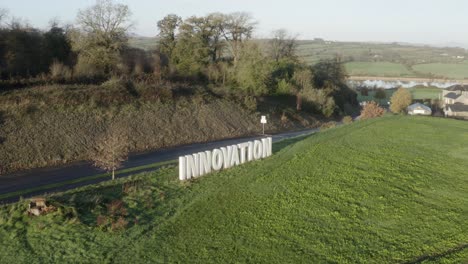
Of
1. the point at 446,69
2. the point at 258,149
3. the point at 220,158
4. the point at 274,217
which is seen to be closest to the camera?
the point at 274,217

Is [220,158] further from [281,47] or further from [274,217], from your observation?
[281,47]

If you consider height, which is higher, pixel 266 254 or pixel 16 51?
pixel 16 51

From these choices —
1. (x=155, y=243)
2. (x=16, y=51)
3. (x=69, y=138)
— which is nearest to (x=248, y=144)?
(x=155, y=243)

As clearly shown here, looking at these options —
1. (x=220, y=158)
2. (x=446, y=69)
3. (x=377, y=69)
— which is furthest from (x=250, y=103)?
(x=446, y=69)

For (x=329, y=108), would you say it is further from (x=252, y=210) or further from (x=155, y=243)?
(x=155, y=243)

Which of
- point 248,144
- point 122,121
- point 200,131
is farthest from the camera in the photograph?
point 200,131

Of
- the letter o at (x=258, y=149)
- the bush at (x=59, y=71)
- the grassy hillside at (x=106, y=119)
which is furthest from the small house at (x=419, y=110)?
the letter o at (x=258, y=149)

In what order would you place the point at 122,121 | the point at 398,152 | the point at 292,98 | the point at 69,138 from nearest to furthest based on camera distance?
→ the point at 398,152 → the point at 69,138 → the point at 122,121 → the point at 292,98
